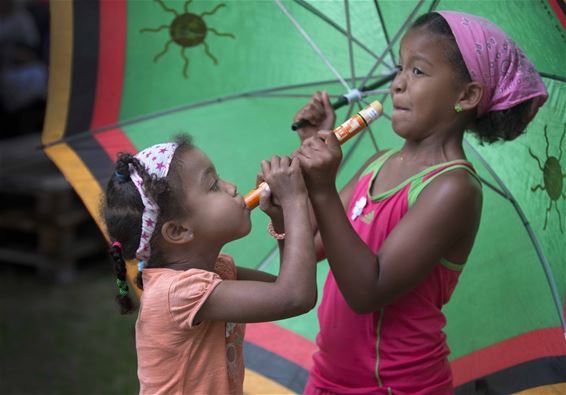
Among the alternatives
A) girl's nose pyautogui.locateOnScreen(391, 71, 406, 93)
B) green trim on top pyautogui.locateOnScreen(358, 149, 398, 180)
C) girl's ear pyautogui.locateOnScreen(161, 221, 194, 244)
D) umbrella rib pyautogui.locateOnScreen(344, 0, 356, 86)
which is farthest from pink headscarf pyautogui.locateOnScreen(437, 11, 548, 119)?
girl's ear pyautogui.locateOnScreen(161, 221, 194, 244)

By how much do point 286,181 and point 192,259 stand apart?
0.26m

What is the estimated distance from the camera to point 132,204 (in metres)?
1.59

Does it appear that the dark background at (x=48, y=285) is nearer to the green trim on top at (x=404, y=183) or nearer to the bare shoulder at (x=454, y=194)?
the green trim on top at (x=404, y=183)

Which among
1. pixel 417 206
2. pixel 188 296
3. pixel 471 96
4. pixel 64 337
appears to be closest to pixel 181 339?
pixel 188 296

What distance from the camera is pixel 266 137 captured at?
236 cm

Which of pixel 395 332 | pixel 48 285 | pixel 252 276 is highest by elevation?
pixel 252 276

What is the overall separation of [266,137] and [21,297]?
242 centimetres

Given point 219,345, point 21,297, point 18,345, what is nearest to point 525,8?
point 219,345

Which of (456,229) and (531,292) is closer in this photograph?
(456,229)

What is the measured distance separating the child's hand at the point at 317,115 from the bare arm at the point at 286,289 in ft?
1.56

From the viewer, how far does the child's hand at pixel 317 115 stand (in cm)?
202

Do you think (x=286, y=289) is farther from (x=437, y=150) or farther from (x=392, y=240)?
(x=437, y=150)

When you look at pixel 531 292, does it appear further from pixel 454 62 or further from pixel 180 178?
pixel 180 178

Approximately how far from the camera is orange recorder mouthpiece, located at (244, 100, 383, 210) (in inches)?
65.3
